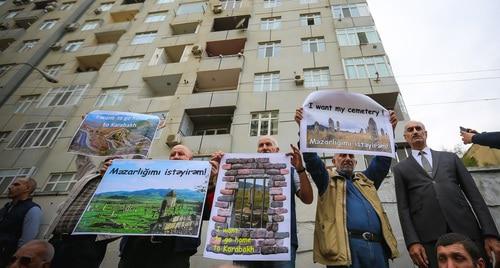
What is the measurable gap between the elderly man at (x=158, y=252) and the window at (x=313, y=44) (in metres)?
14.5

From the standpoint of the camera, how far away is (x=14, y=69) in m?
18.9

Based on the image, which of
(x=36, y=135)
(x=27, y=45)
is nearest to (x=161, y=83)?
(x=36, y=135)

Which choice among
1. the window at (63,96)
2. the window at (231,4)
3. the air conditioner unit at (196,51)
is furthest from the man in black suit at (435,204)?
the window at (231,4)

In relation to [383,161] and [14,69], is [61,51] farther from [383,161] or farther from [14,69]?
[383,161]

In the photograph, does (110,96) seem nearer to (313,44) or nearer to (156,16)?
(156,16)

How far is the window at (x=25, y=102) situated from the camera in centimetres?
1692

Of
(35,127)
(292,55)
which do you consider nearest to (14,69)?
(35,127)

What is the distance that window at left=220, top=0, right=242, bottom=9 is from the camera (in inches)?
788

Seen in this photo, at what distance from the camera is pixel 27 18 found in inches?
966

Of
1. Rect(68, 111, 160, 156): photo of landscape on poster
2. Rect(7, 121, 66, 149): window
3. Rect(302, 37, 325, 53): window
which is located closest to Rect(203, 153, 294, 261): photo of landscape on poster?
Rect(68, 111, 160, 156): photo of landscape on poster

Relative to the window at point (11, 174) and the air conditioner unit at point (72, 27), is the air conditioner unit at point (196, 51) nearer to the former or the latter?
the window at point (11, 174)

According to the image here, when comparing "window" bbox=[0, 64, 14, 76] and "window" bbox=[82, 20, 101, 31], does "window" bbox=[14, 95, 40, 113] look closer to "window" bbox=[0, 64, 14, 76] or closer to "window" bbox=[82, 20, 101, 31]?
"window" bbox=[0, 64, 14, 76]

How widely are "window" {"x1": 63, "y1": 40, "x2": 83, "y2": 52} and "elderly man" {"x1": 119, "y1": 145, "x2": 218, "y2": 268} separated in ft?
72.0

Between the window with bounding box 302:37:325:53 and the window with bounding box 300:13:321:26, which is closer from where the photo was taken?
the window with bounding box 302:37:325:53
